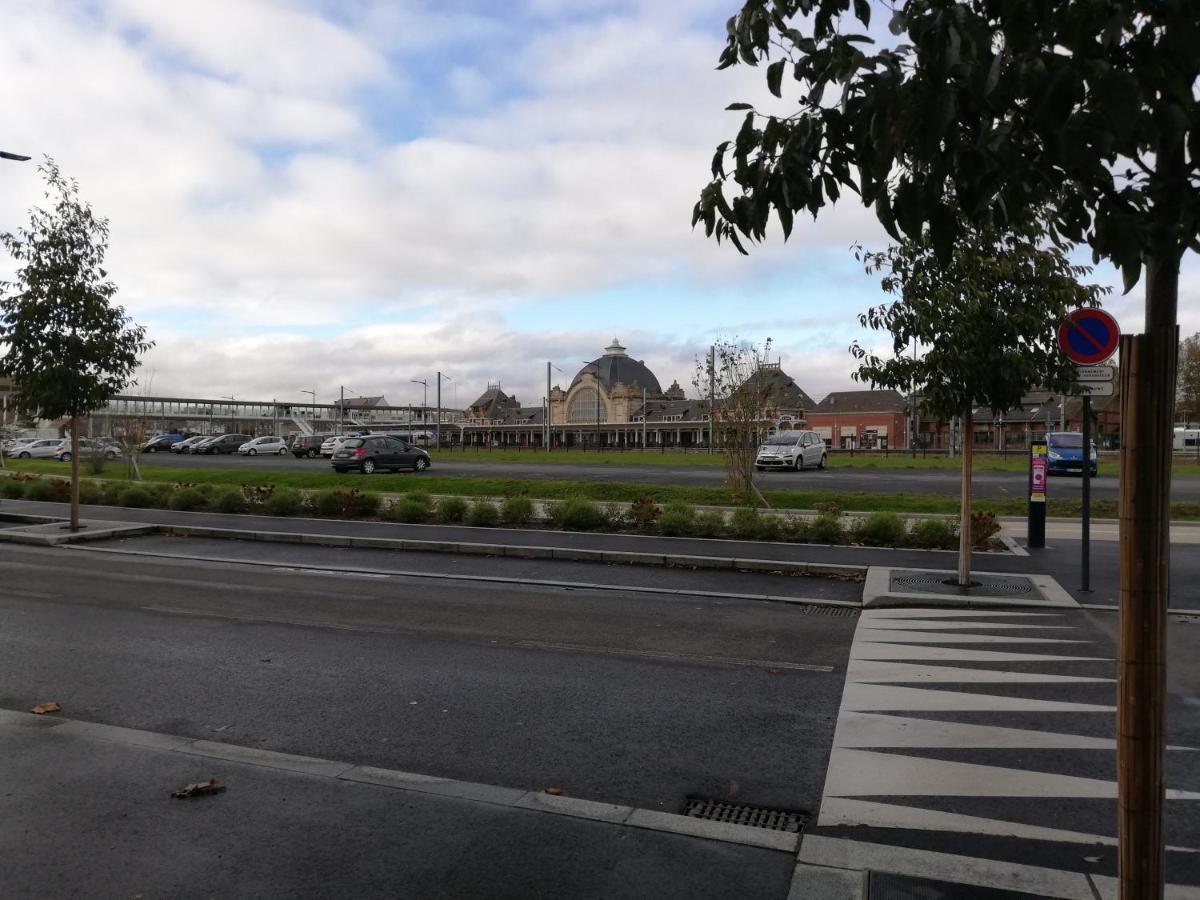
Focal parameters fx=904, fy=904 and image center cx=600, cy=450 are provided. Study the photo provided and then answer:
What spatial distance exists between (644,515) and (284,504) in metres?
8.07

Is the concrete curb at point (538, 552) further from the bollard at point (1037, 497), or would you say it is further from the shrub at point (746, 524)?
the bollard at point (1037, 497)

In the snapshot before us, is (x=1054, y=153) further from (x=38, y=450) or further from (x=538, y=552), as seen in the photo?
(x=38, y=450)

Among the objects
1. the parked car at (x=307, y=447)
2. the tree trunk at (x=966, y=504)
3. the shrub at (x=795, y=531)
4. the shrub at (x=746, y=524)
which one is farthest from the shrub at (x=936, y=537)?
the parked car at (x=307, y=447)

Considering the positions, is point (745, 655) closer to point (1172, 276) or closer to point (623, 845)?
point (623, 845)

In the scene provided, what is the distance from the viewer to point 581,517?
16.5m

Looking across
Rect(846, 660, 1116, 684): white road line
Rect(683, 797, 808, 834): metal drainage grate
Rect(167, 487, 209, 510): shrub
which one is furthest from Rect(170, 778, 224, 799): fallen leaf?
Rect(167, 487, 209, 510): shrub

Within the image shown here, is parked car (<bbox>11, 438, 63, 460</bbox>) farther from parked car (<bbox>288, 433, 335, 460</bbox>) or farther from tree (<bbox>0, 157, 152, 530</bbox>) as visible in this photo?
tree (<bbox>0, 157, 152, 530</bbox>)

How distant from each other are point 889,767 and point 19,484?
26.1 meters

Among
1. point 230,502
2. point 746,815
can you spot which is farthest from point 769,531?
point 230,502

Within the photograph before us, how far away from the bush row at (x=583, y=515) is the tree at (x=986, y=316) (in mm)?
4415

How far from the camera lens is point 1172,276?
2.48 meters

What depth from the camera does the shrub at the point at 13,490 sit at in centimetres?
2403

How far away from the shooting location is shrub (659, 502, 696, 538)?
51.0 feet

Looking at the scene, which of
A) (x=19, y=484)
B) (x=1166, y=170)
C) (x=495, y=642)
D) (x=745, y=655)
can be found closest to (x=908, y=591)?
(x=745, y=655)
